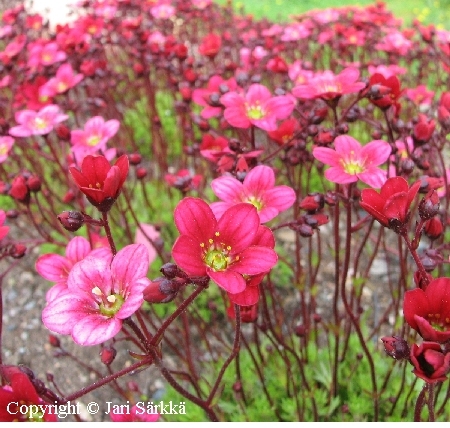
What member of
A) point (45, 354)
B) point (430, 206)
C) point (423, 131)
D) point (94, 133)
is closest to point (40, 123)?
point (94, 133)

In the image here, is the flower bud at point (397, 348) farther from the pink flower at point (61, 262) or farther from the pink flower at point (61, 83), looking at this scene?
the pink flower at point (61, 83)

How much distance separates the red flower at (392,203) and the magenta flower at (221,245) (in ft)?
0.88

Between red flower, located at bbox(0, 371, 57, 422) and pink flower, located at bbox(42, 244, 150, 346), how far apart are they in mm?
121

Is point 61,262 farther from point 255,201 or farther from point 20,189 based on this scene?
point 255,201

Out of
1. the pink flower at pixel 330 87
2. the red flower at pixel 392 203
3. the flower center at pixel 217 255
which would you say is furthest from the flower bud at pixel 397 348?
the pink flower at pixel 330 87

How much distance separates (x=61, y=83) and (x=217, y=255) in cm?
197

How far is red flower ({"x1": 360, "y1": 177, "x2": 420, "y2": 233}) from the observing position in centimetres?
108

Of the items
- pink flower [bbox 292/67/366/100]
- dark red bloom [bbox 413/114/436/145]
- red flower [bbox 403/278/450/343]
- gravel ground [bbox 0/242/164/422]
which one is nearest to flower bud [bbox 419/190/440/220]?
red flower [bbox 403/278/450/343]

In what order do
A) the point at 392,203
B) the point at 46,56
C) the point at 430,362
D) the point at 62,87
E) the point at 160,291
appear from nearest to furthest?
1. the point at 430,362
2. the point at 160,291
3. the point at 392,203
4. the point at 62,87
5. the point at 46,56

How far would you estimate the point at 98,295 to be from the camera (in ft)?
3.71

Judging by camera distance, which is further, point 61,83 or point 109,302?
point 61,83

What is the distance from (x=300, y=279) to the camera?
6.56ft

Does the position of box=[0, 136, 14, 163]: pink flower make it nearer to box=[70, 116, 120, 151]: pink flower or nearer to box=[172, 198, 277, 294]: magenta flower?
box=[70, 116, 120, 151]: pink flower

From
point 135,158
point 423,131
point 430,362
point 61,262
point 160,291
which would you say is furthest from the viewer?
point 135,158
